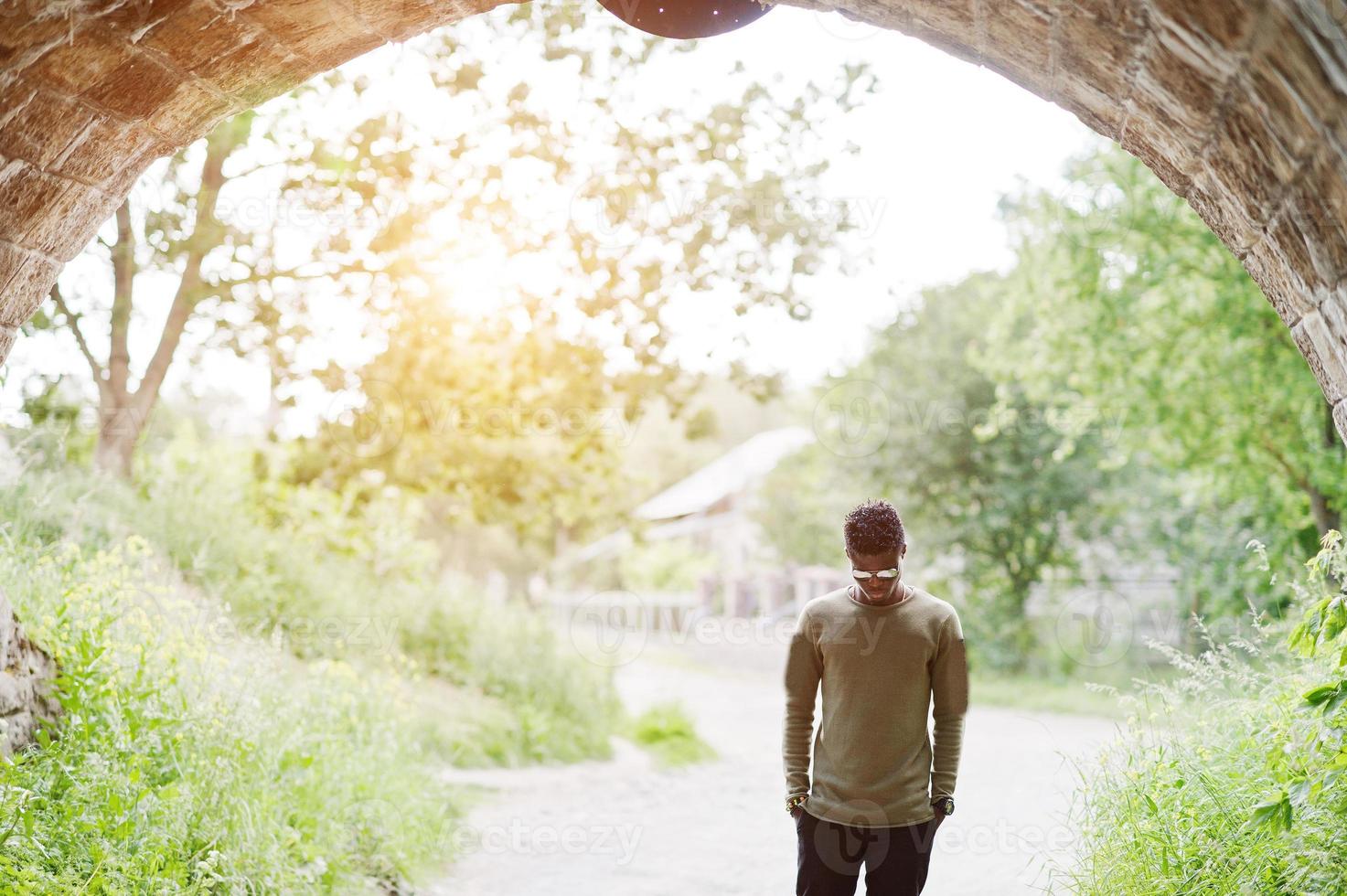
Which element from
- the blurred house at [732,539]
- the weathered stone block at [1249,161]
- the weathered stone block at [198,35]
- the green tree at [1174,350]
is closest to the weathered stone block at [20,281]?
the weathered stone block at [198,35]

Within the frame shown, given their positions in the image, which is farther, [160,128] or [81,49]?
[160,128]

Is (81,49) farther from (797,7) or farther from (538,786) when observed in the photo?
(538,786)

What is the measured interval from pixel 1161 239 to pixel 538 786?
8367 mm

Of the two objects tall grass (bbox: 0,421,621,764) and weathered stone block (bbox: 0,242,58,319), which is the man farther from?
tall grass (bbox: 0,421,621,764)

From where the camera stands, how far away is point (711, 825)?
7711mm

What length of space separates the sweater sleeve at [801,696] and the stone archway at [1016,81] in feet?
5.35

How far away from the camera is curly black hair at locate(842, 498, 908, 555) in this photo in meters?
3.13

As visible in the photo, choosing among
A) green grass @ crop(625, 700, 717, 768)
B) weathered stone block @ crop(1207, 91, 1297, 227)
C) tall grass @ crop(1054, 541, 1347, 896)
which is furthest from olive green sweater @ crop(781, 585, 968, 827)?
green grass @ crop(625, 700, 717, 768)

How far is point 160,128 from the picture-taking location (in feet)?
9.99

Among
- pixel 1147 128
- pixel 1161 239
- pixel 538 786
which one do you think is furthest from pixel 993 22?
pixel 1161 239

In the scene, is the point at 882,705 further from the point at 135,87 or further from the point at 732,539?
the point at 732,539

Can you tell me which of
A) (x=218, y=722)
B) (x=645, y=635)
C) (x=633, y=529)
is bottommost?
(x=645, y=635)

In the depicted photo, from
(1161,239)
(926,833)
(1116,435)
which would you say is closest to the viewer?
(926,833)

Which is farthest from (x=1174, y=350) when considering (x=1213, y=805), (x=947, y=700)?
(x=947, y=700)
